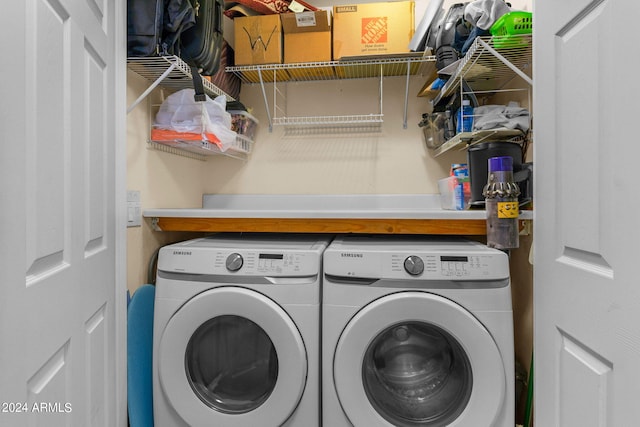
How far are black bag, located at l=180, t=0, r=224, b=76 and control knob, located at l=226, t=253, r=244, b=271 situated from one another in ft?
2.82

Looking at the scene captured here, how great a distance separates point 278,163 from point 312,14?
2.87ft

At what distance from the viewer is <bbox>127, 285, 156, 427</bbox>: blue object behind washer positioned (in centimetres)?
125

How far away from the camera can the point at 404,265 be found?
1216 millimetres

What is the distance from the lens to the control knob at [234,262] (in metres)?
1.27

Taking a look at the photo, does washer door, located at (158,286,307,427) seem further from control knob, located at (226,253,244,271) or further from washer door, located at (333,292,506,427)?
washer door, located at (333,292,506,427)

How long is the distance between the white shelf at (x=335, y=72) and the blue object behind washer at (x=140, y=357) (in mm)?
1245

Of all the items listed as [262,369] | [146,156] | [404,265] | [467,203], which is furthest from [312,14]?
[262,369]

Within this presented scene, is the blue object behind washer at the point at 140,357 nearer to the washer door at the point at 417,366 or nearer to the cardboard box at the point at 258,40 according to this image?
the washer door at the point at 417,366

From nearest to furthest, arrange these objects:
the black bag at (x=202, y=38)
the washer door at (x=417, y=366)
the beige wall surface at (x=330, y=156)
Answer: the washer door at (x=417, y=366)
the black bag at (x=202, y=38)
the beige wall surface at (x=330, y=156)

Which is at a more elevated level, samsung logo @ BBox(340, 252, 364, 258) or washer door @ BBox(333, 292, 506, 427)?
samsung logo @ BBox(340, 252, 364, 258)

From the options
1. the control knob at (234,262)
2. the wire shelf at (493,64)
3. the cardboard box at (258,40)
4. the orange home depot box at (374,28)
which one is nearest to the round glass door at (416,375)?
the control knob at (234,262)

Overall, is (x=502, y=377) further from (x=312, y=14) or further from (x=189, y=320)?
(x=312, y=14)

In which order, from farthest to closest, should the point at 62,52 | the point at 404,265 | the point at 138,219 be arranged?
the point at 138,219 < the point at 404,265 < the point at 62,52

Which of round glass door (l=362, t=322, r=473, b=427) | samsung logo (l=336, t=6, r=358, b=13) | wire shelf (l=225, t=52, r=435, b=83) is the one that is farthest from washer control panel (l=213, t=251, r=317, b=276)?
samsung logo (l=336, t=6, r=358, b=13)
